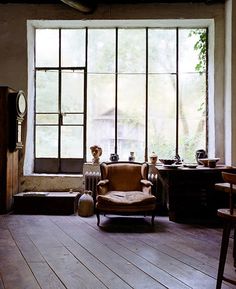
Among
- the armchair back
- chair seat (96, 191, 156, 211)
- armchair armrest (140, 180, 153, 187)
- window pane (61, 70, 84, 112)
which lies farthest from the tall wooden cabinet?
A: armchair armrest (140, 180, 153, 187)

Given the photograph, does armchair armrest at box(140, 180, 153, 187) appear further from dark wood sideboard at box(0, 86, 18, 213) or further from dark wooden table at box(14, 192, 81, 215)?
dark wood sideboard at box(0, 86, 18, 213)

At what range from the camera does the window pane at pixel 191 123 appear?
6656 mm

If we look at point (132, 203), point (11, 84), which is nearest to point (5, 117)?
point (11, 84)

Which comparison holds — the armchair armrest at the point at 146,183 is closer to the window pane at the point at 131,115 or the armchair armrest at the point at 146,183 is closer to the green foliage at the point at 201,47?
the window pane at the point at 131,115

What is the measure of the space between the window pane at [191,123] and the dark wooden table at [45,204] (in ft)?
7.34

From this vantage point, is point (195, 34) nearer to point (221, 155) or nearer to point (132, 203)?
point (221, 155)

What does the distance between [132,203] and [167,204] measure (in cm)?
102

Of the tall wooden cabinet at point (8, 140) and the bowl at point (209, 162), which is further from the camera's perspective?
the tall wooden cabinet at point (8, 140)

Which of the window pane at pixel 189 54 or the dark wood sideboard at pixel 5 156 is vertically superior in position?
the window pane at pixel 189 54

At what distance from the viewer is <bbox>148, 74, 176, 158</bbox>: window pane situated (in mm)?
6672

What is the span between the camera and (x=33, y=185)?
6.55 meters

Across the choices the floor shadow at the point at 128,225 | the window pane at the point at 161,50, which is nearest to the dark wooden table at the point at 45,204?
the floor shadow at the point at 128,225

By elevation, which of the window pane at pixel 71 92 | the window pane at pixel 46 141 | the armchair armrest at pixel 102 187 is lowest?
the armchair armrest at pixel 102 187

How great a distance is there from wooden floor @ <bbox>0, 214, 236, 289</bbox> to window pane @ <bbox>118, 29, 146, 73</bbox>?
2.89m
